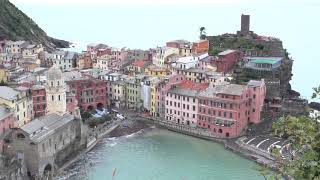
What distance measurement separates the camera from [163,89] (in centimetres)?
5041

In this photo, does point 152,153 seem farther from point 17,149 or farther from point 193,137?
point 17,149

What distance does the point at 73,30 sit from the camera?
128 meters

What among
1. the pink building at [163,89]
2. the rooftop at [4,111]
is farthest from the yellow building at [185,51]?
the rooftop at [4,111]

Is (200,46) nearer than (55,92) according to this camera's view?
No

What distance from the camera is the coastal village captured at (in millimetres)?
37625

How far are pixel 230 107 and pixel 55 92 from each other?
1557cm

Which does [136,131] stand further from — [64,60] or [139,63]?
[64,60]

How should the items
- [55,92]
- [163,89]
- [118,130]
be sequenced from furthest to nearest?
[163,89] < [118,130] < [55,92]

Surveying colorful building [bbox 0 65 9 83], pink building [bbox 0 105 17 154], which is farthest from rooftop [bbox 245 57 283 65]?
pink building [bbox 0 105 17 154]

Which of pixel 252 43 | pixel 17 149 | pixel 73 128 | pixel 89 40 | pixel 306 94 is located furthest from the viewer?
pixel 89 40

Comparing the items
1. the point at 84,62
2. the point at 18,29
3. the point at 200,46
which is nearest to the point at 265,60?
the point at 200,46

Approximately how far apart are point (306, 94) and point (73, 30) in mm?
79422

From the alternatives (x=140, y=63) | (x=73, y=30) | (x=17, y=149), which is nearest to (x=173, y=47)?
(x=140, y=63)

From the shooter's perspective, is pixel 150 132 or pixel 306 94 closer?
pixel 150 132
